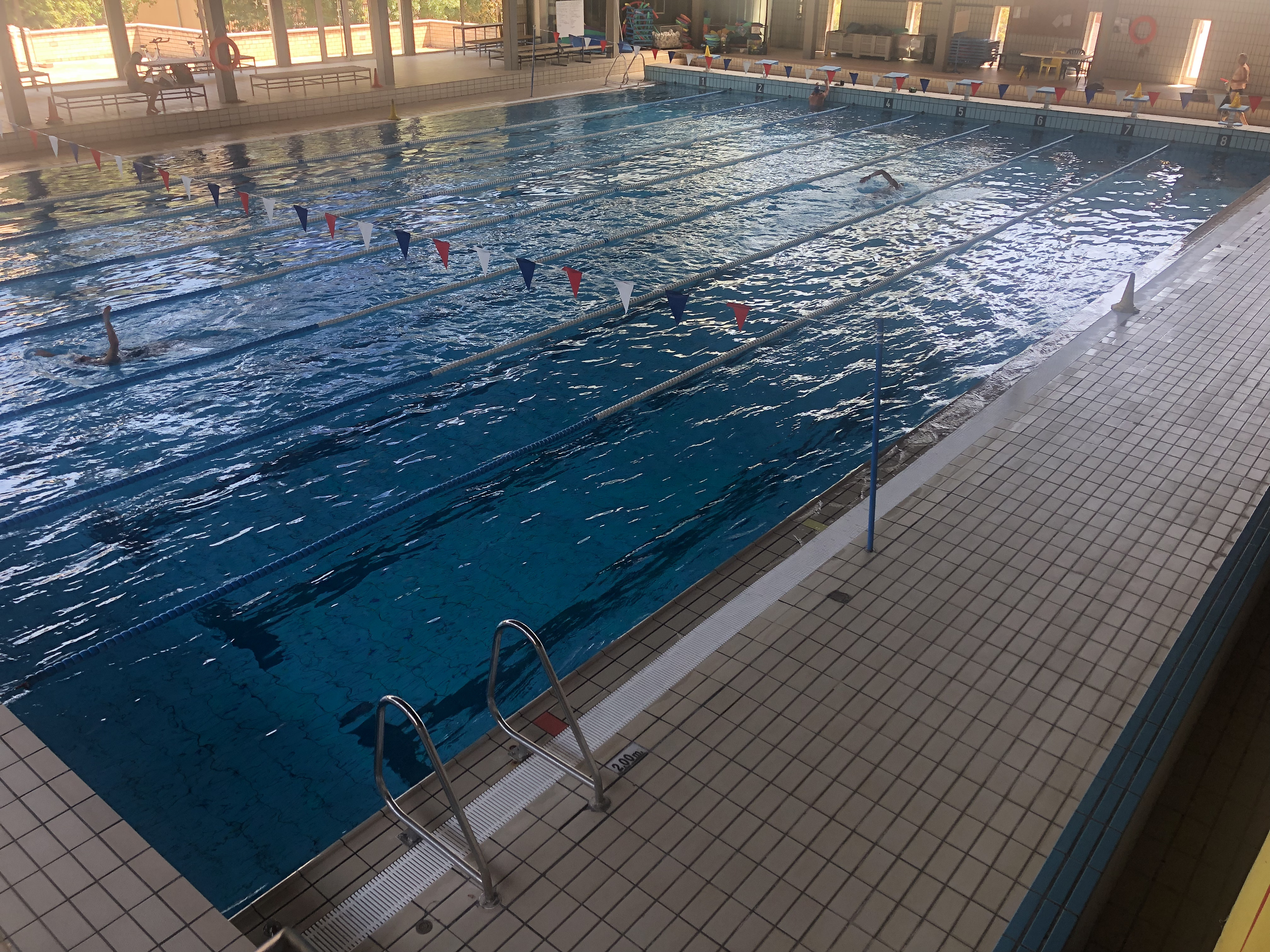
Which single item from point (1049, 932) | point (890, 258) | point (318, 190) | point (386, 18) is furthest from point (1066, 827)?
point (386, 18)

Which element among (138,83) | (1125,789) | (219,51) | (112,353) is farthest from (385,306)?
(138,83)

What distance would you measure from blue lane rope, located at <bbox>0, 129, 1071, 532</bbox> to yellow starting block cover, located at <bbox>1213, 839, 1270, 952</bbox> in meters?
6.17

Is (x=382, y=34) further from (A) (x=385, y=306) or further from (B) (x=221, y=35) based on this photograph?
(A) (x=385, y=306)

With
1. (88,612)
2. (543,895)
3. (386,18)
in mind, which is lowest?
(88,612)

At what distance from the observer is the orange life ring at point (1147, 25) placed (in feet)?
61.1

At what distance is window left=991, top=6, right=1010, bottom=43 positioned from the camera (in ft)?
68.1

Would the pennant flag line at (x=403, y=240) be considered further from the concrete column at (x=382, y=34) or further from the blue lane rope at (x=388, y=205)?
the concrete column at (x=382, y=34)

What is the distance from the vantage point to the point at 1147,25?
733 inches

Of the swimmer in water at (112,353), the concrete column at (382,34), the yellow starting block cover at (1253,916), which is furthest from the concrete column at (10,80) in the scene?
the yellow starting block cover at (1253,916)

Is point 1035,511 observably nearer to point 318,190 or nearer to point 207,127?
point 318,190

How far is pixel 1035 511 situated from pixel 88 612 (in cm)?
514

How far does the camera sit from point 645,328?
832 centimetres

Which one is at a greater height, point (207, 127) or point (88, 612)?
point (207, 127)

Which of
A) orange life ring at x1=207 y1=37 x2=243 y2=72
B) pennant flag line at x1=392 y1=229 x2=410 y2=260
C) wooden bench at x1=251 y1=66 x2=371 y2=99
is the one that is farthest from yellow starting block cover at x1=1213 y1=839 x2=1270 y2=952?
wooden bench at x1=251 y1=66 x2=371 y2=99
